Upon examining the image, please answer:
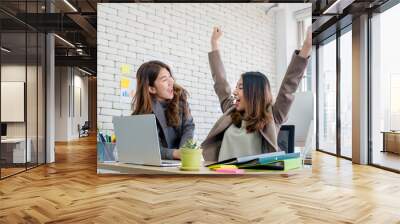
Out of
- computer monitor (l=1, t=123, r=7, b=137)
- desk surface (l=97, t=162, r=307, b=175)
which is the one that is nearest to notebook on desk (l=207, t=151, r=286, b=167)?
desk surface (l=97, t=162, r=307, b=175)

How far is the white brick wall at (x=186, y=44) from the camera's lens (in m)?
5.37

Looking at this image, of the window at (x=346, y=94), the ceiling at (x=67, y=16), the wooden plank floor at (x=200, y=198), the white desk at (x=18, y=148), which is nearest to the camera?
the wooden plank floor at (x=200, y=198)

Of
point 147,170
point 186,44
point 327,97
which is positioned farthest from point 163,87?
point 327,97

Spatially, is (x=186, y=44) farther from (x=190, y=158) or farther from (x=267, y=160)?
(x=267, y=160)

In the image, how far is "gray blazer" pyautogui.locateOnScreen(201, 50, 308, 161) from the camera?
5246mm

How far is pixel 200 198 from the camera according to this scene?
4.13 metres

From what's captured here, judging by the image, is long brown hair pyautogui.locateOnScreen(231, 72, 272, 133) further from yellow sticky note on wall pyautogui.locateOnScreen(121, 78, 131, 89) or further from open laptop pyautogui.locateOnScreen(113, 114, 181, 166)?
yellow sticky note on wall pyautogui.locateOnScreen(121, 78, 131, 89)

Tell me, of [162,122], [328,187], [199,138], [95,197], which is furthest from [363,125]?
[95,197]

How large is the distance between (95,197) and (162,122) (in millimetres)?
1417

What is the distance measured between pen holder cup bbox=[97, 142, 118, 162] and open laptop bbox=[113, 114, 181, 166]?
84 millimetres

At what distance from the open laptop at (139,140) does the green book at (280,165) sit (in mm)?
954

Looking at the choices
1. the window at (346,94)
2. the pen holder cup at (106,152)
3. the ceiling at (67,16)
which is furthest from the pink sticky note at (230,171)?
the window at (346,94)

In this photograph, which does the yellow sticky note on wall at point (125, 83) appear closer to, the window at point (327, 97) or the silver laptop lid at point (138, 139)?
the silver laptop lid at point (138, 139)

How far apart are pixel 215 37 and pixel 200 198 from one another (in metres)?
2.31
